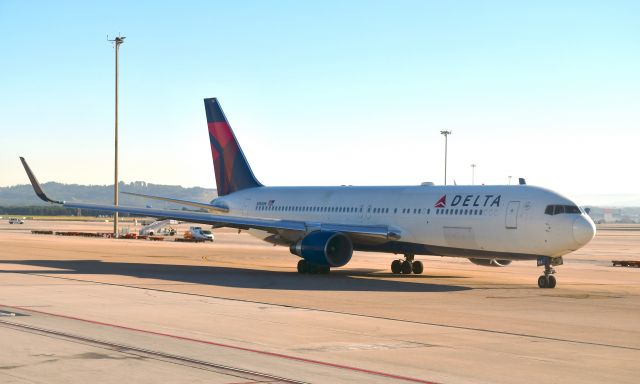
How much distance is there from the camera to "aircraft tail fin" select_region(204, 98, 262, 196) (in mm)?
47625

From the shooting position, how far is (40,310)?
21.2 meters

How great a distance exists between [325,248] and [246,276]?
3.41 metres

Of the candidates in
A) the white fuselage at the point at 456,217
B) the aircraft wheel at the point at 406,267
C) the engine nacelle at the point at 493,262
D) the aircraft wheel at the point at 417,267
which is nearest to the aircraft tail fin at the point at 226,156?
the white fuselage at the point at 456,217

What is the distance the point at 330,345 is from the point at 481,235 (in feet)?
57.9

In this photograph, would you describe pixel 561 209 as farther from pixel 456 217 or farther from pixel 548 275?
pixel 456 217

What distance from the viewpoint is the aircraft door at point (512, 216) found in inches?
1266

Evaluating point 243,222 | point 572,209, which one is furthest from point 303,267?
point 572,209

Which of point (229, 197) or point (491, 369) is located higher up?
point (229, 197)

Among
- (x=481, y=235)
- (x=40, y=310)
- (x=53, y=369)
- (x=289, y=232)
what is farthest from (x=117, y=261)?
(x=53, y=369)

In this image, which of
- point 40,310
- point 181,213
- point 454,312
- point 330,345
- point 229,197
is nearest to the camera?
point 330,345

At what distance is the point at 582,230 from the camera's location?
101 ft

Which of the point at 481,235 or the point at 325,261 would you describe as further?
the point at 325,261

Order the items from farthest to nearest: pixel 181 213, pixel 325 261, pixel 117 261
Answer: pixel 117 261 → pixel 181 213 → pixel 325 261

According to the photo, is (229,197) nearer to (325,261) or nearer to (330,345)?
(325,261)
